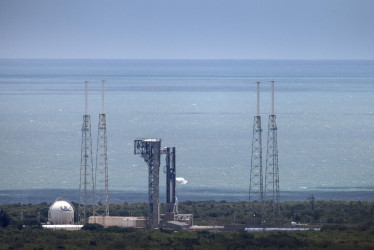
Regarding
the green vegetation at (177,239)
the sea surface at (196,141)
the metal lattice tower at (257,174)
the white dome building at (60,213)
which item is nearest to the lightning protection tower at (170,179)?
the green vegetation at (177,239)

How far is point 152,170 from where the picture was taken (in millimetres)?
40844

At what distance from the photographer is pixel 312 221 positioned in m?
44.4

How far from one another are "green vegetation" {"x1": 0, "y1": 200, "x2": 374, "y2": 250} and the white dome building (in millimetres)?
939

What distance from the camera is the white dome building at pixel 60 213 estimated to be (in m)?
42.5

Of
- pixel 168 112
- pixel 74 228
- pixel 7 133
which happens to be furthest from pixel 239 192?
pixel 168 112

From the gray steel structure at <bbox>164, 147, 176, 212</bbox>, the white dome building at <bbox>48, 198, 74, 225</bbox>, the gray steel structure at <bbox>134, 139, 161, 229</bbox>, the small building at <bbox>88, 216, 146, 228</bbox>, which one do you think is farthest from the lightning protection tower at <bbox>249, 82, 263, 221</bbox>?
the white dome building at <bbox>48, 198, 74, 225</bbox>

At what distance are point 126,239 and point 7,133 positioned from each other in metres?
73.0

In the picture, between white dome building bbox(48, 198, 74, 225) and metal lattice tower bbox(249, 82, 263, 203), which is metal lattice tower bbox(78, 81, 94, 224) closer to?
white dome building bbox(48, 198, 74, 225)

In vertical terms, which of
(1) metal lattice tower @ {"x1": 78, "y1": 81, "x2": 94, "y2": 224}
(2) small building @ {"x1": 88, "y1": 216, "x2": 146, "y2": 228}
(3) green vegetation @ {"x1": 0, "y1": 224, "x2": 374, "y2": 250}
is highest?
(1) metal lattice tower @ {"x1": 78, "y1": 81, "x2": 94, "y2": 224}

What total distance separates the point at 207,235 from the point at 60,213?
840 centimetres

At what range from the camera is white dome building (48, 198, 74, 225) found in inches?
1672

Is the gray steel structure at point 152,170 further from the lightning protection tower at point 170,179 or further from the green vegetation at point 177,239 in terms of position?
the green vegetation at point 177,239

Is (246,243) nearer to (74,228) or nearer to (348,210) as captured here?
(74,228)

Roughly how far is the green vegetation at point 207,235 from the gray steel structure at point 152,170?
1.51m
